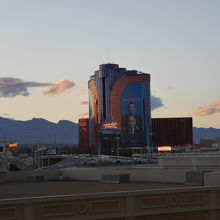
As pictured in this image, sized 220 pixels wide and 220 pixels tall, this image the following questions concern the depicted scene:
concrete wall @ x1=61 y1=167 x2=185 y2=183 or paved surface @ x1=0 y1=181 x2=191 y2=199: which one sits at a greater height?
concrete wall @ x1=61 y1=167 x2=185 y2=183

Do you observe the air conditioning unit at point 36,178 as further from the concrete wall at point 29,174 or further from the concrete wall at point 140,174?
the concrete wall at point 140,174

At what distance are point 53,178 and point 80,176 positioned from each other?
8.44 feet

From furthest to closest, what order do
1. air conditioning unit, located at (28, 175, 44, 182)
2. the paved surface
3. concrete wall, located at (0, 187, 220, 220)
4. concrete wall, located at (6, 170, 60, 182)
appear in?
concrete wall, located at (6, 170, 60, 182), air conditioning unit, located at (28, 175, 44, 182), the paved surface, concrete wall, located at (0, 187, 220, 220)

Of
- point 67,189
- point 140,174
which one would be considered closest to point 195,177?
point 140,174

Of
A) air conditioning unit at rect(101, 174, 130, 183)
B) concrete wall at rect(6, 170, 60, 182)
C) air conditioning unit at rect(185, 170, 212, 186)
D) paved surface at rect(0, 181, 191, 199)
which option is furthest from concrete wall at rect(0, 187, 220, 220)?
concrete wall at rect(6, 170, 60, 182)

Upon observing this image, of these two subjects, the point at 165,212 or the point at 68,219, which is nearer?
the point at 68,219

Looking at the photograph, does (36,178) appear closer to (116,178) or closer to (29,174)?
(29,174)

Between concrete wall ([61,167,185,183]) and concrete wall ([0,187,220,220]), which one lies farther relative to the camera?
concrete wall ([61,167,185,183])

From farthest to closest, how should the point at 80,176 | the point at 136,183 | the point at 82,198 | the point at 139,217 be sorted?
the point at 80,176 → the point at 136,183 → the point at 139,217 → the point at 82,198

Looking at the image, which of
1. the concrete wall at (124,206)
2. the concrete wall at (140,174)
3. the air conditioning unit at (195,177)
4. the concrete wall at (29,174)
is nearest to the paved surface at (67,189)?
the air conditioning unit at (195,177)

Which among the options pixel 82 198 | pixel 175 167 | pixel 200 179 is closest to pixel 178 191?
pixel 82 198

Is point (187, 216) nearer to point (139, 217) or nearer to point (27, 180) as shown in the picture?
point (139, 217)

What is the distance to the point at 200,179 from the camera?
24297mm

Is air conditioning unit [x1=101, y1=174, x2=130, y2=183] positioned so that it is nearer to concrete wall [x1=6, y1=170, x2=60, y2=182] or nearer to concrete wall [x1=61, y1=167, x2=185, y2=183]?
concrete wall [x1=61, y1=167, x2=185, y2=183]
